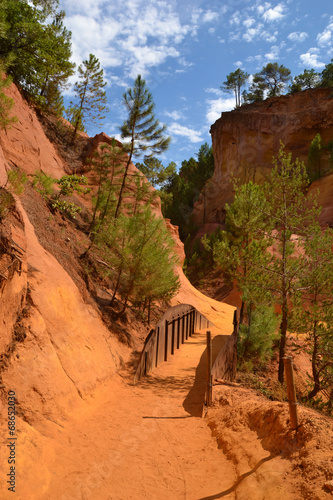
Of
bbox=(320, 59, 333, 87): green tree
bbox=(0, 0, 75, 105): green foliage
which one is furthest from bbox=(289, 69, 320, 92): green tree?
bbox=(0, 0, 75, 105): green foliage

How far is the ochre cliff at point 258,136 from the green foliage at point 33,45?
28.7 metres

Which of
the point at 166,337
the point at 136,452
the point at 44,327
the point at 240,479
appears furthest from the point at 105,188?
the point at 240,479

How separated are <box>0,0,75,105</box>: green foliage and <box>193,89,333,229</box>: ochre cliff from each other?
28651mm

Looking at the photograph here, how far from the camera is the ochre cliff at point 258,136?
1652 inches

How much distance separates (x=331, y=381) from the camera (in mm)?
8445

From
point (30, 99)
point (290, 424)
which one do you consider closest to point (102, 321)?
point (290, 424)

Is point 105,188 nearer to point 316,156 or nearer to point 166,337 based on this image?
point 166,337

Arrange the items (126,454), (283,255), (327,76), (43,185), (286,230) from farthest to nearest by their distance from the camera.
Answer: (327,76)
(43,185)
(286,230)
(283,255)
(126,454)

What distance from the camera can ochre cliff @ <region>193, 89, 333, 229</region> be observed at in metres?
42.0

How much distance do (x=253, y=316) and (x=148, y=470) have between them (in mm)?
8783

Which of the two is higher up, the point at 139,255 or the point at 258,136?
the point at 258,136

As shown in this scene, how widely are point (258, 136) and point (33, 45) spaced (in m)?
34.9

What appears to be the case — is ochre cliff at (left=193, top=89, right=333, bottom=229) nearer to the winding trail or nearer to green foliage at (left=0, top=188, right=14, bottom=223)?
the winding trail

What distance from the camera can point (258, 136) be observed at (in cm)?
4534
